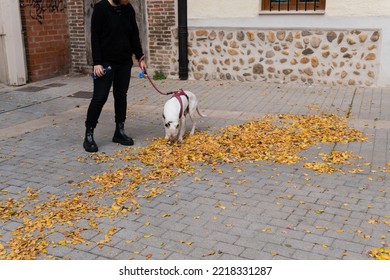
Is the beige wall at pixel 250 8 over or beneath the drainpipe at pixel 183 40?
over

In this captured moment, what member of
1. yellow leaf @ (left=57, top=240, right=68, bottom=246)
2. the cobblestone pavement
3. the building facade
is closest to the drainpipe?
the building facade

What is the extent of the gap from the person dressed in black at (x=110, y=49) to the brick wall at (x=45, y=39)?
5.50 meters

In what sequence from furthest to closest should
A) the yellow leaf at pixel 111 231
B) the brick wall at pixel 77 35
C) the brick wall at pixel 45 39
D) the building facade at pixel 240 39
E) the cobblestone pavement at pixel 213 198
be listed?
the brick wall at pixel 77 35, the brick wall at pixel 45 39, the building facade at pixel 240 39, the yellow leaf at pixel 111 231, the cobblestone pavement at pixel 213 198

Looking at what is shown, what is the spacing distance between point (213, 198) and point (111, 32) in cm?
260

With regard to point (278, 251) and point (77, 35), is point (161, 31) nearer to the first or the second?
point (77, 35)

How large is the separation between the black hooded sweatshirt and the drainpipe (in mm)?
4689

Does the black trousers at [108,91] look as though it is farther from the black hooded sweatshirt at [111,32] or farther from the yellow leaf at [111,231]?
the yellow leaf at [111,231]

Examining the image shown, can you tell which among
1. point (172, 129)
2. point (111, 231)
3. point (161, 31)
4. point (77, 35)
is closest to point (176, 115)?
point (172, 129)

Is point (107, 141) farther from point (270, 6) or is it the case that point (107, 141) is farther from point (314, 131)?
point (270, 6)

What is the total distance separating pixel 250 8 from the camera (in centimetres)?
1036

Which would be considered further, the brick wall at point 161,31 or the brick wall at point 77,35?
the brick wall at point 77,35

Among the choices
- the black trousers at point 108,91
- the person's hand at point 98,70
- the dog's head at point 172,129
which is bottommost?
the dog's head at point 172,129

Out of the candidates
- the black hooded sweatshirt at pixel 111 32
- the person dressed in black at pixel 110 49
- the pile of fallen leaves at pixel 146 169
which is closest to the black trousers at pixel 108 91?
the person dressed in black at pixel 110 49

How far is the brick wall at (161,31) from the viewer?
11.1m
